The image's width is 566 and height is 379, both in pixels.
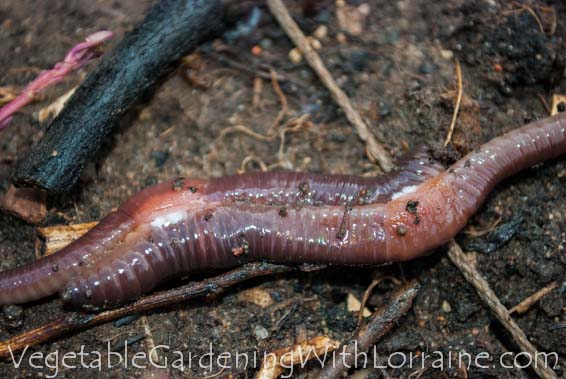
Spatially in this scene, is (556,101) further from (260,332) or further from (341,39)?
(260,332)

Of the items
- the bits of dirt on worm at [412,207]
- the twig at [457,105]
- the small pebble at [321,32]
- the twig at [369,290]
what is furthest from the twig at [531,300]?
the small pebble at [321,32]

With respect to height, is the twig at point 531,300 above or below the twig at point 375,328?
below

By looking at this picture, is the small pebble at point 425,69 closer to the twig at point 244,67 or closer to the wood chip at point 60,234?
the twig at point 244,67

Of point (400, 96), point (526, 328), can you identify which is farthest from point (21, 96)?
point (526, 328)

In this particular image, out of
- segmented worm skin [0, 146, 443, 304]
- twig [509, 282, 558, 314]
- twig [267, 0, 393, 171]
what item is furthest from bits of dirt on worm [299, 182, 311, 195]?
twig [509, 282, 558, 314]

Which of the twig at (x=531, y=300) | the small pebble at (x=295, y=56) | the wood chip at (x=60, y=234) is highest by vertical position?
the wood chip at (x=60, y=234)

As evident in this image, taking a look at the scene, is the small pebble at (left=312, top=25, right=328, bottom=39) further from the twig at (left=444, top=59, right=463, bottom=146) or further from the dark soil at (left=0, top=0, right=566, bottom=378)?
the twig at (left=444, top=59, right=463, bottom=146)
